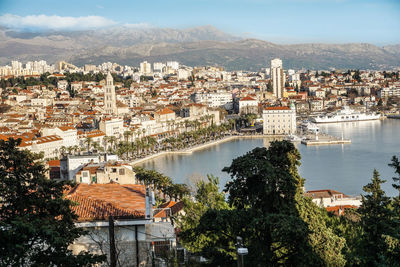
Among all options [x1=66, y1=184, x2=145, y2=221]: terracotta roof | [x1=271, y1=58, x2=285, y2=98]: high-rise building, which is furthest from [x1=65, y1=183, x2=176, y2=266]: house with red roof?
[x1=271, y1=58, x2=285, y2=98]: high-rise building

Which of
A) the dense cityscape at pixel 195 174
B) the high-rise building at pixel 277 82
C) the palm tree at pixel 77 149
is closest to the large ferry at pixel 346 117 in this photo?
the dense cityscape at pixel 195 174

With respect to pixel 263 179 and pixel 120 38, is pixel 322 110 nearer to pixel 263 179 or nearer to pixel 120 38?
pixel 263 179

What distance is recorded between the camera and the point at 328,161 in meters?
14.7

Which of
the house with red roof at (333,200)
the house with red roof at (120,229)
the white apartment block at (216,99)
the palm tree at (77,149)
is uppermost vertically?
the house with red roof at (120,229)

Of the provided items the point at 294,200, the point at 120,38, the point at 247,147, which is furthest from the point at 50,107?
the point at 120,38

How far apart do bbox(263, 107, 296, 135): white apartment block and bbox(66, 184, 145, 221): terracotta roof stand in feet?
65.8

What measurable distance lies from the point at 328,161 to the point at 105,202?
41.4 feet

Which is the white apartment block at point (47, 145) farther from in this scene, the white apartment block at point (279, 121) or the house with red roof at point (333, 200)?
the white apartment block at point (279, 121)

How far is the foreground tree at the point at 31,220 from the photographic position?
188 cm

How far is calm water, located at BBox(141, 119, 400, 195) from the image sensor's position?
11406 mm

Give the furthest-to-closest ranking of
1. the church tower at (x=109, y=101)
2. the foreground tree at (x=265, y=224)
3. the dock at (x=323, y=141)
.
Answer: the church tower at (x=109, y=101) → the dock at (x=323, y=141) → the foreground tree at (x=265, y=224)

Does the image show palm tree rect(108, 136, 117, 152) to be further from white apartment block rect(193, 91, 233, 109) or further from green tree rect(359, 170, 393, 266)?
white apartment block rect(193, 91, 233, 109)

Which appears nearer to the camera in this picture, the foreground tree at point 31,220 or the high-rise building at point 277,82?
the foreground tree at point 31,220

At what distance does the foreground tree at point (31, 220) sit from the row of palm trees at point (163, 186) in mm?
6196
